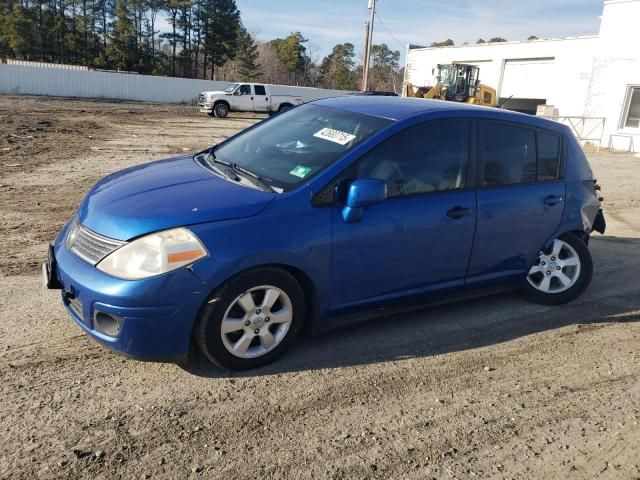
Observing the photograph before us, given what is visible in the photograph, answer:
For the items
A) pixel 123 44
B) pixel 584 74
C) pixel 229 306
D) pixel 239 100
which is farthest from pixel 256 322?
pixel 123 44

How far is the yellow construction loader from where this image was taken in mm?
29500

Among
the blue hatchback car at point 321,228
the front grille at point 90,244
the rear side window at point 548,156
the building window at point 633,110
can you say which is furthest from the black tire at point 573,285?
the building window at point 633,110

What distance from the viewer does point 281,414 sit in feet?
10.2

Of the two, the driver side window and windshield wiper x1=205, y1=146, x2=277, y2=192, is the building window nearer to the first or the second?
the driver side window

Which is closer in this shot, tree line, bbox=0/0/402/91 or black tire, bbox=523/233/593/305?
black tire, bbox=523/233/593/305

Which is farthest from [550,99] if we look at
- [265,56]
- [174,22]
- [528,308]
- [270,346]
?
[265,56]

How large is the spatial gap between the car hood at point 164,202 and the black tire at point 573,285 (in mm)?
2809

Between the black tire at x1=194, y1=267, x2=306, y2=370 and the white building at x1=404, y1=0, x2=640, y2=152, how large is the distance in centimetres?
2491

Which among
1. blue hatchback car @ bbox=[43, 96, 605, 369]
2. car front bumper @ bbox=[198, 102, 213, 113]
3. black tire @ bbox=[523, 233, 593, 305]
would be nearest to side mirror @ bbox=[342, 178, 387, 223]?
blue hatchback car @ bbox=[43, 96, 605, 369]

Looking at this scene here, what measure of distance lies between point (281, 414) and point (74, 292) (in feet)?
4.67

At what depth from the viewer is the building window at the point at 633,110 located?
24.1m

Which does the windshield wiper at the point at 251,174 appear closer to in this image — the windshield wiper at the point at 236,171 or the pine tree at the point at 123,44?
the windshield wiper at the point at 236,171

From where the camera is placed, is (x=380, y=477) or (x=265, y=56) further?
(x=265, y=56)

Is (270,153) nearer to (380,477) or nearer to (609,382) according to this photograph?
(380,477)
